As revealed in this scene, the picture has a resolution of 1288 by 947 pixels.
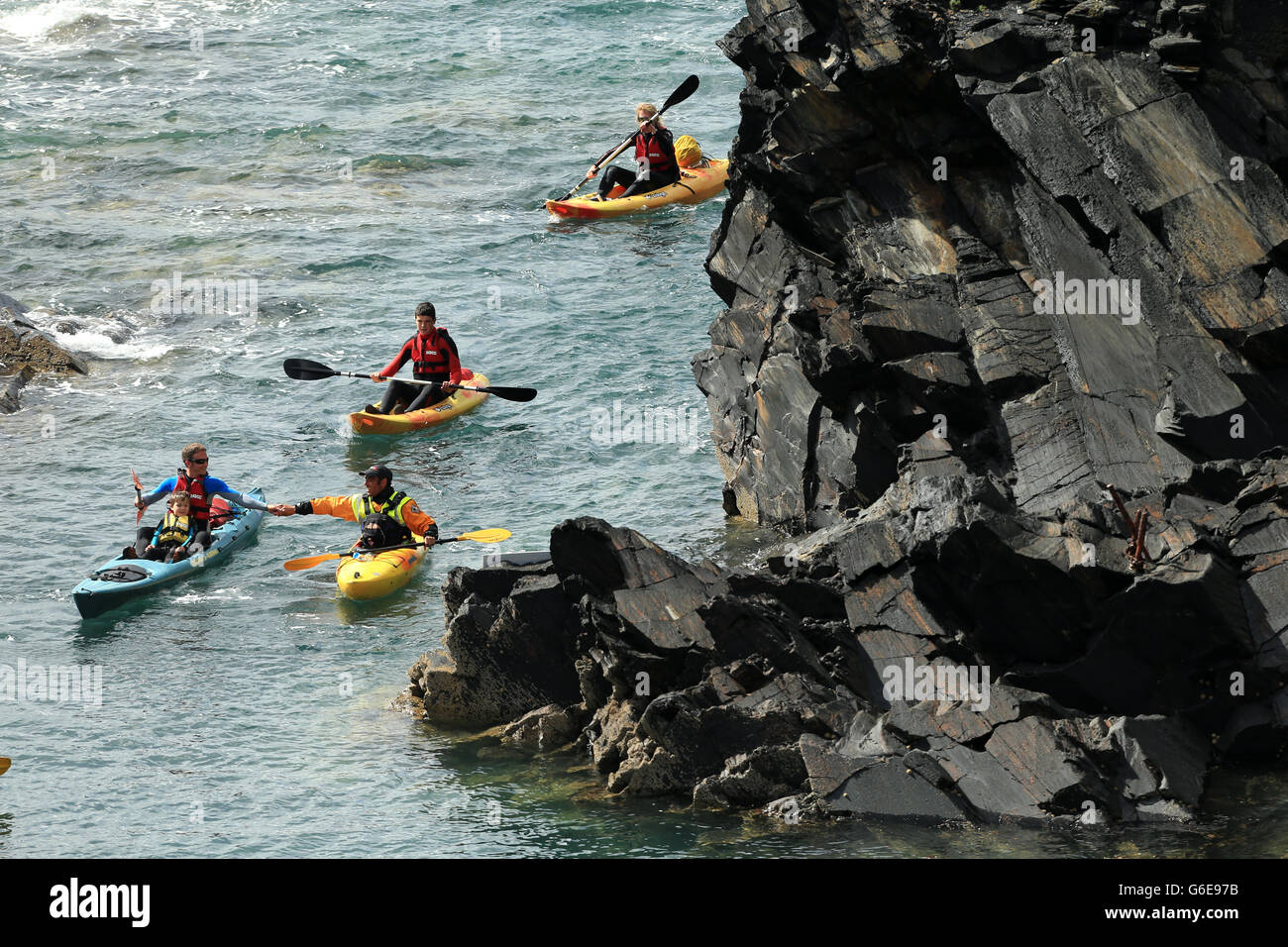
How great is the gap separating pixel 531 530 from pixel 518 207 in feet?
50.3

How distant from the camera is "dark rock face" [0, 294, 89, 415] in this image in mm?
26016

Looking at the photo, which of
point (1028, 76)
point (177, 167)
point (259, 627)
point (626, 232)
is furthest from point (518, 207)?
point (1028, 76)

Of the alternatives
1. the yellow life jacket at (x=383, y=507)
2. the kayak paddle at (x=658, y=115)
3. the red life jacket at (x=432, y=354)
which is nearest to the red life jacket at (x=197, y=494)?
the yellow life jacket at (x=383, y=507)

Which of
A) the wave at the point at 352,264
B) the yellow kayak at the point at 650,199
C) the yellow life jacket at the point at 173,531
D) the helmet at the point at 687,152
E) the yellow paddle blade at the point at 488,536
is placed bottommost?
the yellow paddle blade at the point at 488,536

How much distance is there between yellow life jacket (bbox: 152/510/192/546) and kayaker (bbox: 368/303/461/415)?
17.1 ft

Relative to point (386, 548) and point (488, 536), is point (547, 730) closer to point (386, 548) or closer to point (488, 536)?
point (488, 536)

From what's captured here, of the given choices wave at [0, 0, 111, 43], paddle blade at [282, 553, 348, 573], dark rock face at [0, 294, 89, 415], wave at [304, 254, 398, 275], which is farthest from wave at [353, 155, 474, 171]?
paddle blade at [282, 553, 348, 573]

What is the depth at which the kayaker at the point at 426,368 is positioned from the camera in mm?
24078

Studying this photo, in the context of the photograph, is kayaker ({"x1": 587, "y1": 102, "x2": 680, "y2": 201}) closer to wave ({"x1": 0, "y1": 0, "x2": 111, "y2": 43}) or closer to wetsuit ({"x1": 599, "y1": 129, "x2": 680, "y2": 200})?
wetsuit ({"x1": 599, "y1": 129, "x2": 680, "y2": 200})

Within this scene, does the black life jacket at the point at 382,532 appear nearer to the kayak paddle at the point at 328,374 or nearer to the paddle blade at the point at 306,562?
the paddle blade at the point at 306,562

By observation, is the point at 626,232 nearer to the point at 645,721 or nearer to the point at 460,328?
the point at 460,328

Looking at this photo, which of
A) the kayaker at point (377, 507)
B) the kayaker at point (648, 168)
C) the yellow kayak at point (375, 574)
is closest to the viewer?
the yellow kayak at point (375, 574)

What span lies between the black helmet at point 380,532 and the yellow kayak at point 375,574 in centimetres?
18

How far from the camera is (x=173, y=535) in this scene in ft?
63.6
